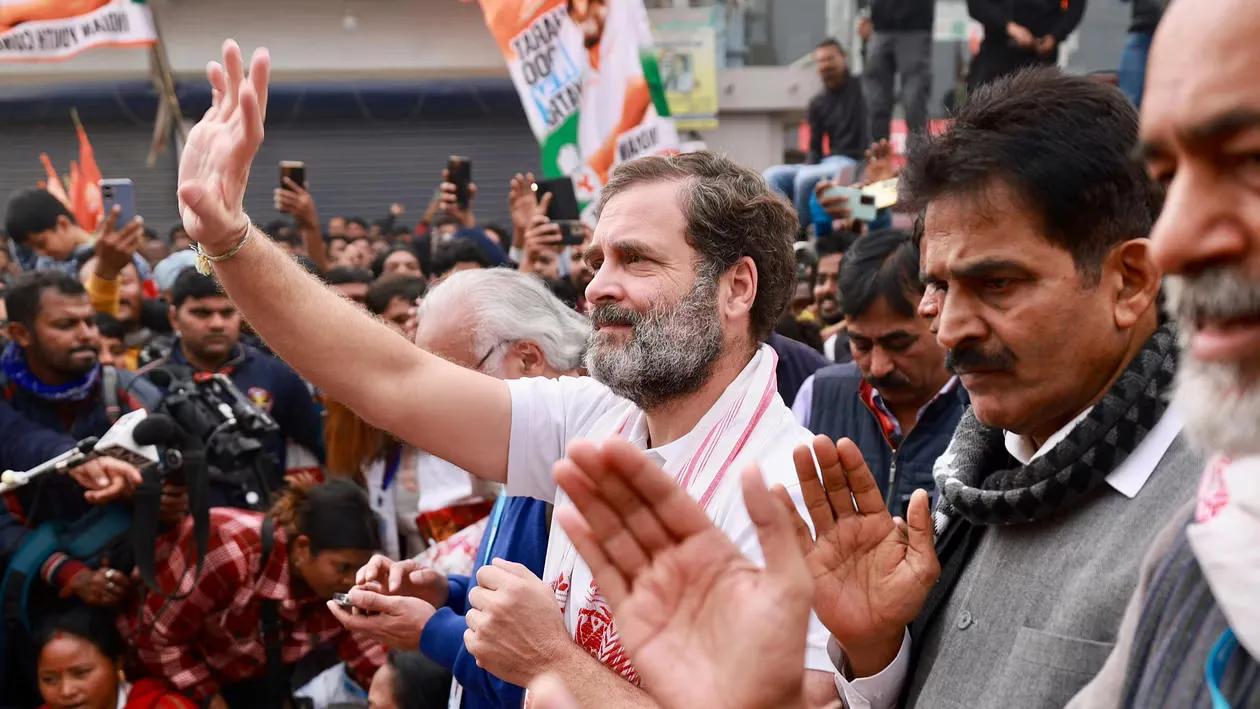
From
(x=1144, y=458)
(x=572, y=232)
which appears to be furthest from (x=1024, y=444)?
(x=572, y=232)

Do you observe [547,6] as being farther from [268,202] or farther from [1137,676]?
[268,202]

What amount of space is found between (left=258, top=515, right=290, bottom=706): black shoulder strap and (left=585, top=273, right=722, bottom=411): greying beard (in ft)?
7.38

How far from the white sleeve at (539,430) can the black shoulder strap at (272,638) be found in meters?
2.04

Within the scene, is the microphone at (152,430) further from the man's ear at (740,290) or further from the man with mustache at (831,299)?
the man with mustache at (831,299)

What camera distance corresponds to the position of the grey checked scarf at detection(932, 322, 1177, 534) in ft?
5.22

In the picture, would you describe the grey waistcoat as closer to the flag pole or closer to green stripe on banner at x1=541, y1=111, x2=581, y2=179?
green stripe on banner at x1=541, y1=111, x2=581, y2=179

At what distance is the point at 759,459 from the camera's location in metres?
2.23

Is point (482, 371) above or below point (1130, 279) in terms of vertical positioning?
below

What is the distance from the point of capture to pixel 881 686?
183 cm

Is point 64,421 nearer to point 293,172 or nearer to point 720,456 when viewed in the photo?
point 293,172

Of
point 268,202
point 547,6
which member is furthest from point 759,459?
point 268,202

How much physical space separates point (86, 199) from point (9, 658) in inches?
273

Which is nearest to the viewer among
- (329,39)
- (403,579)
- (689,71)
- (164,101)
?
(403,579)

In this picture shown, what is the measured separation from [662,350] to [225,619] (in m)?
2.54
